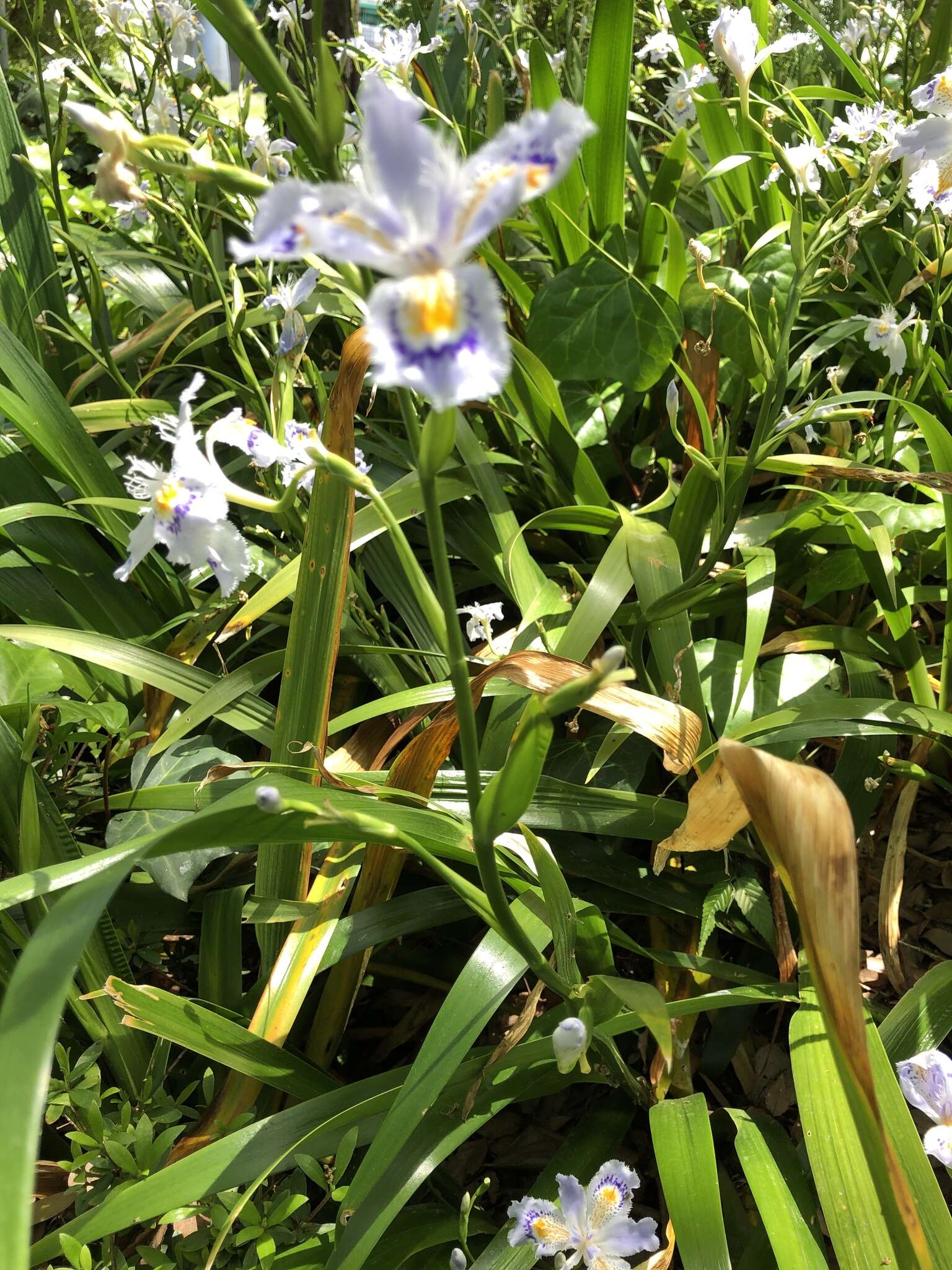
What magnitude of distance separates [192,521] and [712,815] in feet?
2.36

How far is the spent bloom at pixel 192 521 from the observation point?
802 millimetres

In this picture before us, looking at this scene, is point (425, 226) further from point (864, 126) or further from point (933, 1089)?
point (864, 126)

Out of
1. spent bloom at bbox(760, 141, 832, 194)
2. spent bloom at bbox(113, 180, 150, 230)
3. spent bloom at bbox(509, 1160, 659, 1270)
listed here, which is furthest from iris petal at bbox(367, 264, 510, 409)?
spent bloom at bbox(113, 180, 150, 230)

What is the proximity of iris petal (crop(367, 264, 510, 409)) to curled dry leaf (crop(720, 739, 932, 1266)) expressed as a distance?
0.43m

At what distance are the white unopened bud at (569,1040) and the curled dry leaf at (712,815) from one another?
1.21 feet

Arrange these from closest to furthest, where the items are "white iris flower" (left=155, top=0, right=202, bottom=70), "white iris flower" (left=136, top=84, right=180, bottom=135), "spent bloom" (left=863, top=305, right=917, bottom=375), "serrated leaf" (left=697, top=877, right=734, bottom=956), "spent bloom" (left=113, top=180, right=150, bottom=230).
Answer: "serrated leaf" (left=697, top=877, right=734, bottom=956) < "spent bloom" (left=863, top=305, right=917, bottom=375) < "white iris flower" (left=155, top=0, right=202, bottom=70) < "white iris flower" (left=136, top=84, right=180, bottom=135) < "spent bloom" (left=113, top=180, right=150, bottom=230)

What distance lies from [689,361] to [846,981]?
1.21 m

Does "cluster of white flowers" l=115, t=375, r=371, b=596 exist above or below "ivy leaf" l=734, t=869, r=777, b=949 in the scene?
above

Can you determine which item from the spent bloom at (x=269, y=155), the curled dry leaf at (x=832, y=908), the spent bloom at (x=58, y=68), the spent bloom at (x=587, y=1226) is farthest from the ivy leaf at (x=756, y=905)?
the spent bloom at (x=58, y=68)

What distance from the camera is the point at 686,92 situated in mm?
2188

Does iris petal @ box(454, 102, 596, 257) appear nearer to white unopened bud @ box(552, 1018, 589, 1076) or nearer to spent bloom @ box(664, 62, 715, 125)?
white unopened bud @ box(552, 1018, 589, 1076)

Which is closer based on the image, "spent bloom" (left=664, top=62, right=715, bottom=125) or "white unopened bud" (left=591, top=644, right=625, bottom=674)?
"white unopened bud" (left=591, top=644, right=625, bottom=674)

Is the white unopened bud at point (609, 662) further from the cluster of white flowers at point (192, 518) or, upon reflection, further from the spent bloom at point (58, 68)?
the spent bloom at point (58, 68)

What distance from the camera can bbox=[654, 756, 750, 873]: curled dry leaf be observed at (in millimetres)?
1115
